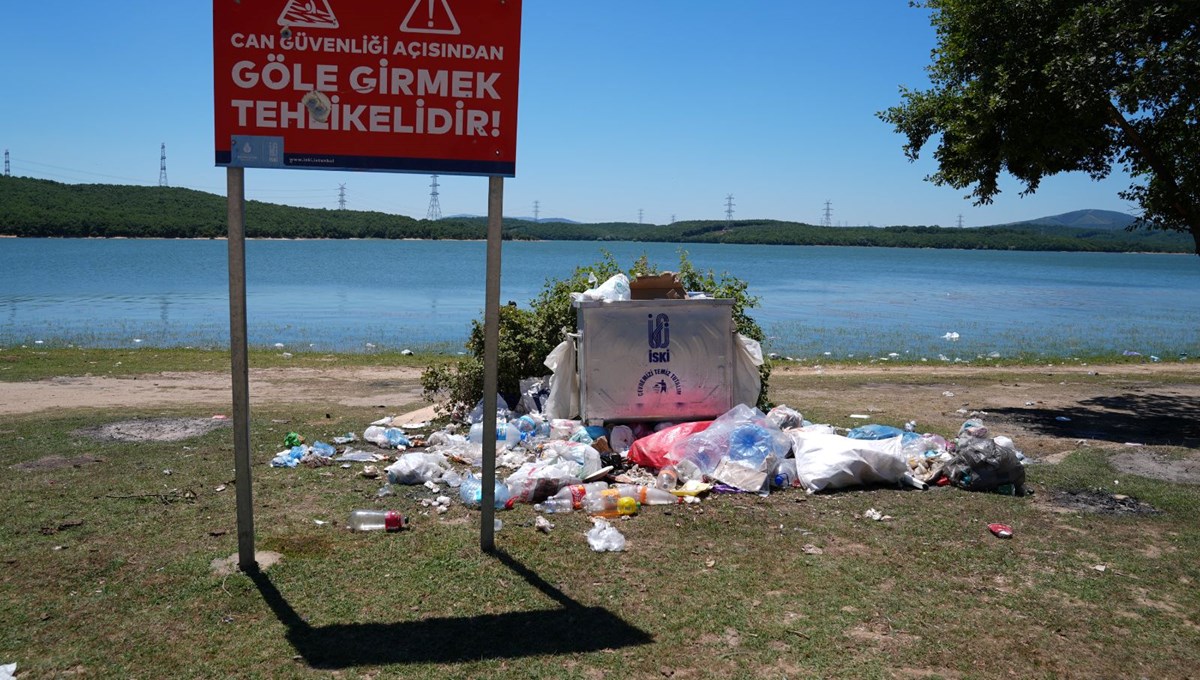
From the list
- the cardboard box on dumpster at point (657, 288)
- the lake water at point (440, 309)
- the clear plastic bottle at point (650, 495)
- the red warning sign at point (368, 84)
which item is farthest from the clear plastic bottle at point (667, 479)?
the lake water at point (440, 309)

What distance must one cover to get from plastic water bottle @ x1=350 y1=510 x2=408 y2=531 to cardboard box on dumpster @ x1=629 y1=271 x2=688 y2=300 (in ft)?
10.8

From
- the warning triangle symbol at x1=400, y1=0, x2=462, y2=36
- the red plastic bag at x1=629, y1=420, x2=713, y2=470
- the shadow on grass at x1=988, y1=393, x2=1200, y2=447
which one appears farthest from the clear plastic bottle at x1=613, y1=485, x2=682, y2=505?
the shadow on grass at x1=988, y1=393, x2=1200, y2=447

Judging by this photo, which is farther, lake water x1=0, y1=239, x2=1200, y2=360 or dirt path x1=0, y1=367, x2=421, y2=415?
lake water x1=0, y1=239, x2=1200, y2=360

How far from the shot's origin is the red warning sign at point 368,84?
446cm

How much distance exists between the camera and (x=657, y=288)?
26.1 ft

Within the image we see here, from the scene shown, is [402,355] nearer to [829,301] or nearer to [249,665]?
[249,665]

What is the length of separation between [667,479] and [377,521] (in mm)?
2079

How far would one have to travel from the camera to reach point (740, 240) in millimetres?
137875

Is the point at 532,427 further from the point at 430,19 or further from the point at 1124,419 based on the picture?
the point at 1124,419

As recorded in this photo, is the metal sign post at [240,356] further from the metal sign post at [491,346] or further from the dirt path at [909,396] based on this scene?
the dirt path at [909,396]

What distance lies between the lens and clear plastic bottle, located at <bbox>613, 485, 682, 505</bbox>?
5.97 metres

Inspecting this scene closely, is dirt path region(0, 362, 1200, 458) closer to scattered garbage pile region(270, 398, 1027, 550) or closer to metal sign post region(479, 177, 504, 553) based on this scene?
scattered garbage pile region(270, 398, 1027, 550)

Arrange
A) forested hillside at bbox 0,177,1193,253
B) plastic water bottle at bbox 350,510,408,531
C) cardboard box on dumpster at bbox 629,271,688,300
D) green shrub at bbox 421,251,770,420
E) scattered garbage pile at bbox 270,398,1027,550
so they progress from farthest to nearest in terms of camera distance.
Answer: forested hillside at bbox 0,177,1193,253 → green shrub at bbox 421,251,770,420 → cardboard box on dumpster at bbox 629,271,688,300 → scattered garbage pile at bbox 270,398,1027,550 → plastic water bottle at bbox 350,510,408,531

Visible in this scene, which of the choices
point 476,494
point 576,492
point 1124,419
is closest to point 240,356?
point 476,494
